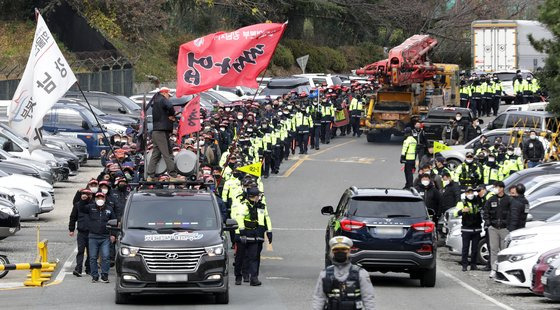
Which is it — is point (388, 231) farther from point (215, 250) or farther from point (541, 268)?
point (215, 250)

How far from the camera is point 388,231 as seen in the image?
2181 centimetres

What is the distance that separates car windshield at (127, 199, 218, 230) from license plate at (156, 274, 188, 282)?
0.92 m

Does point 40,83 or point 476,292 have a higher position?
point 40,83

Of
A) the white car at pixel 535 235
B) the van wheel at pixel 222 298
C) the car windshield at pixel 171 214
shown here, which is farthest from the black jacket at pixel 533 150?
the van wheel at pixel 222 298

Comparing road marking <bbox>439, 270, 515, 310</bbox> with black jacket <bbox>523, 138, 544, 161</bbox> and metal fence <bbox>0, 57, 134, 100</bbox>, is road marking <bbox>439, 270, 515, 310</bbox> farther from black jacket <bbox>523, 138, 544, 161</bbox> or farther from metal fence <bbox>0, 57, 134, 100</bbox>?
metal fence <bbox>0, 57, 134, 100</bbox>

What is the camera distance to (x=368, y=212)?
2200 centimetres

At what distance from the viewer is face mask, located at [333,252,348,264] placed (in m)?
12.7

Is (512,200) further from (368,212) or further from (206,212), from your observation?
(206,212)

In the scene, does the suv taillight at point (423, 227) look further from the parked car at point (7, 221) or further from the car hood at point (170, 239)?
the parked car at point (7, 221)

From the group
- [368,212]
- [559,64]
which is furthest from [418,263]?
[559,64]

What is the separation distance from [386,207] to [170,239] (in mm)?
3815

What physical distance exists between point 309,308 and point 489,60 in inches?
1704

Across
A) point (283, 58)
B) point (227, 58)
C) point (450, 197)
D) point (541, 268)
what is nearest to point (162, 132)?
point (227, 58)

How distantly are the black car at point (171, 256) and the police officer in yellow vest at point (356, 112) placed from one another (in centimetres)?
2934
